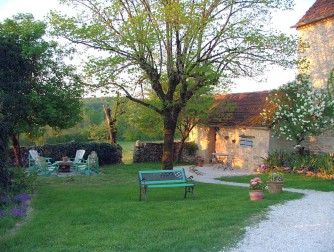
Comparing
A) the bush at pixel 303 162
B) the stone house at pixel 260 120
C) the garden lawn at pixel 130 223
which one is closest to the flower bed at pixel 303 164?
the bush at pixel 303 162

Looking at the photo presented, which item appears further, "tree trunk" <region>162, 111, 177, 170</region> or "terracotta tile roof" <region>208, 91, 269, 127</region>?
"terracotta tile roof" <region>208, 91, 269, 127</region>

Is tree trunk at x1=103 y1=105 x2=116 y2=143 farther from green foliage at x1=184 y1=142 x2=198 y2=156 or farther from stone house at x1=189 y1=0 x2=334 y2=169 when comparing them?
stone house at x1=189 y1=0 x2=334 y2=169

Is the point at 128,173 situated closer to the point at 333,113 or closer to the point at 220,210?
the point at 333,113

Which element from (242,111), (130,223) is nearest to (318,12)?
(242,111)

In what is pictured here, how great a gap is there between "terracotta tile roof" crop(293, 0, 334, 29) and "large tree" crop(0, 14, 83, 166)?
1198 centimetres

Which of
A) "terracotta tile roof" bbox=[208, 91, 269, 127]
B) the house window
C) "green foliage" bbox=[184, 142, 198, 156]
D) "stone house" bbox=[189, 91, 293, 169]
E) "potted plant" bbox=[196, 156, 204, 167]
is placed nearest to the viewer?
"stone house" bbox=[189, 91, 293, 169]

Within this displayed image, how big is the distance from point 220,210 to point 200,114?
14.6 m

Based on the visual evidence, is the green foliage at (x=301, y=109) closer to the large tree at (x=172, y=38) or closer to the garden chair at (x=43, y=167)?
the large tree at (x=172, y=38)

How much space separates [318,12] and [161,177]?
42.2 feet

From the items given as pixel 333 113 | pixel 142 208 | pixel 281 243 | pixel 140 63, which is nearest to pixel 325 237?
pixel 281 243

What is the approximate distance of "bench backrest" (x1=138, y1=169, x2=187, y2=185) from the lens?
1084cm

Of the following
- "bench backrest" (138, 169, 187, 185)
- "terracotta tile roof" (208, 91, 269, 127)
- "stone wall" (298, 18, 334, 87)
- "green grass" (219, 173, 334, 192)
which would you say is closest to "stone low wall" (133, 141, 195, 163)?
"terracotta tile roof" (208, 91, 269, 127)

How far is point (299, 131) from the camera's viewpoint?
16.8 metres

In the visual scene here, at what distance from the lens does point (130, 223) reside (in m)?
7.29
